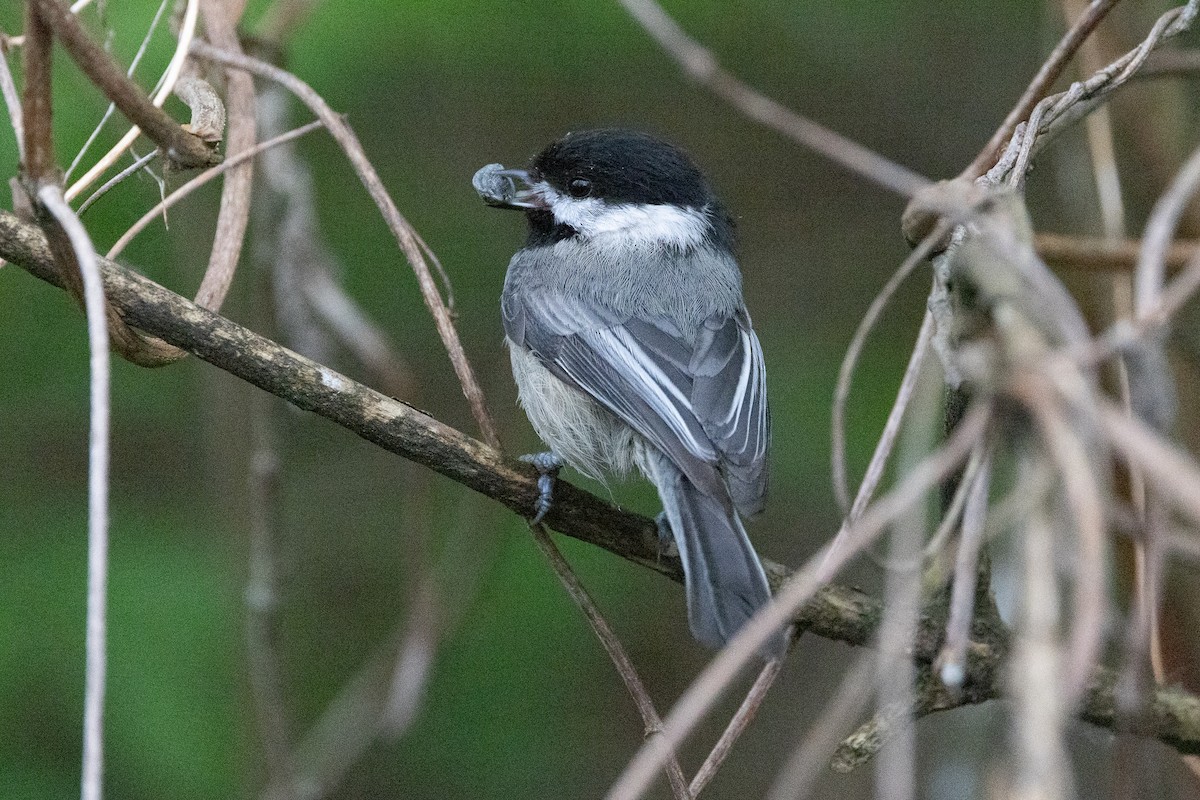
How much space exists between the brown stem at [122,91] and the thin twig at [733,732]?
40.0 inches

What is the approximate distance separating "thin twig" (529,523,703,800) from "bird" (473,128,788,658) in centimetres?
14

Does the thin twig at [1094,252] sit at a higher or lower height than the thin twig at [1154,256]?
higher

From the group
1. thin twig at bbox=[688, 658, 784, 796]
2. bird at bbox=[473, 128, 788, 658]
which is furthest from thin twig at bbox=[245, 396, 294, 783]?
thin twig at bbox=[688, 658, 784, 796]

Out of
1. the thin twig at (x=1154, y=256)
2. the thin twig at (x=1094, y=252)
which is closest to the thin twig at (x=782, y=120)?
the thin twig at (x=1154, y=256)

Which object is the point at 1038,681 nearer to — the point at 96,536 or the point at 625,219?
the point at 96,536

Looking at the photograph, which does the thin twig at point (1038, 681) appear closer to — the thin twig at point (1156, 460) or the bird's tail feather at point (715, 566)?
the thin twig at point (1156, 460)

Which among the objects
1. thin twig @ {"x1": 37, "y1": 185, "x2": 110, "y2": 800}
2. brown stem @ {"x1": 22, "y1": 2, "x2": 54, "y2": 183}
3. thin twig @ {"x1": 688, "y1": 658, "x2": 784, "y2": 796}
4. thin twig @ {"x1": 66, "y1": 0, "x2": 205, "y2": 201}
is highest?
thin twig @ {"x1": 66, "y1": 0, "x2": 205, "y2": 201}

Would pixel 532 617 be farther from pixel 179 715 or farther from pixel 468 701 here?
pixel 179 715

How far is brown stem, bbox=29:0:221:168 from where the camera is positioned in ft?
4.47

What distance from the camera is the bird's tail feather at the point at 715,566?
5.91 feet

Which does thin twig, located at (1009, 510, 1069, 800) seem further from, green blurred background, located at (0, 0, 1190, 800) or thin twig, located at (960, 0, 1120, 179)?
green blurred background, located at (0, 0, 1190, 800)

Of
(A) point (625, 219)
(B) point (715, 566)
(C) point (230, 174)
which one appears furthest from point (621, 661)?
(A) point (625, 219)

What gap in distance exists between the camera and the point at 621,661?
5.39 feet

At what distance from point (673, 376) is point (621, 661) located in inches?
33.0
